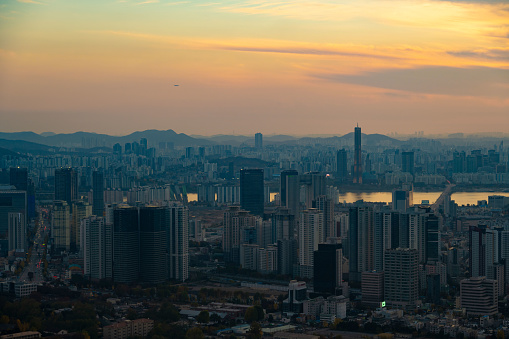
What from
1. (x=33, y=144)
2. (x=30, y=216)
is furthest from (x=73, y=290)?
(x=33, y=144)

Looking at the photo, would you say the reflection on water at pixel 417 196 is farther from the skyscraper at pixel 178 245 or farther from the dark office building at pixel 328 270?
the dark office building at pixel 328 270

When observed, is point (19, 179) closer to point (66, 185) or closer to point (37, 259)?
point (66, 185)

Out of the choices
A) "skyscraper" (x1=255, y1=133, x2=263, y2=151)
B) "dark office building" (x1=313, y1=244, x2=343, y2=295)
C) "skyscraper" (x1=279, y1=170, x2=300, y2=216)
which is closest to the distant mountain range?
"skyscraper" (x1=255, y1=133, x2=263, y2=151)

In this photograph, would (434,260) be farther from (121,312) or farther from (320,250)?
(121,312)

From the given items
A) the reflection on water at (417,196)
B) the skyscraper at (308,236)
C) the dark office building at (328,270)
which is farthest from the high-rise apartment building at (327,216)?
the reflection on water at (417,196)

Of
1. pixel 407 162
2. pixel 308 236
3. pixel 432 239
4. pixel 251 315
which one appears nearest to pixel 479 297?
pixel 251 315

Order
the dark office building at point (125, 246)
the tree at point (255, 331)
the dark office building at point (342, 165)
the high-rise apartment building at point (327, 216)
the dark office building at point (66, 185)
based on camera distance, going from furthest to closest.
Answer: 1. the dark office building at point (342, 165)
2. the dark office building at point (66, 185)
3. the high-rise apartment building at point (327, 216)
4. the dark office building at point (125, 246)
5. the tree at point (255, 331)
